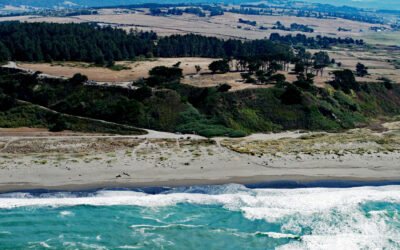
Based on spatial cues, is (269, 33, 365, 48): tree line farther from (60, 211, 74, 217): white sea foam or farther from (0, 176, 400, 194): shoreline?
(60, 211, 74, 217): white sea foam

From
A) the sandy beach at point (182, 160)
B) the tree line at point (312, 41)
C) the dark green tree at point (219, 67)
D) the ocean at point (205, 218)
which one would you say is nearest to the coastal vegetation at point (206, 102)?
the dark green tree at point (219, 67)

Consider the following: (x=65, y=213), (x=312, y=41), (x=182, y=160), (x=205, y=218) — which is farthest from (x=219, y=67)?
(x=312, y=41)

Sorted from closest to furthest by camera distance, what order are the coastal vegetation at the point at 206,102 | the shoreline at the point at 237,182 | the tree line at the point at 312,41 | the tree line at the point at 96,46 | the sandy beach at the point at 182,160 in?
1. the shoreline at the point at 237,182
2. the sandy beach at the point at 182,160
3. the coastal vegetation at the point at 206,102
4. the tree line at the point at 96,46
5. the tree line at the point at 312,41

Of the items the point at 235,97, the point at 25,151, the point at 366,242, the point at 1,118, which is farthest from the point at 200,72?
the point at 366,242

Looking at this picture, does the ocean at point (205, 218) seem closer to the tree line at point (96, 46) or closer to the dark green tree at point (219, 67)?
the dark green tree at point (219, 67)

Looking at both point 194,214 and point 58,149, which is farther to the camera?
point 58,149

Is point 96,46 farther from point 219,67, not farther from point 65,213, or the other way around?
point 65,213

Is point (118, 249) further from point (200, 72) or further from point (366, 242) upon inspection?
point (200, 72)
